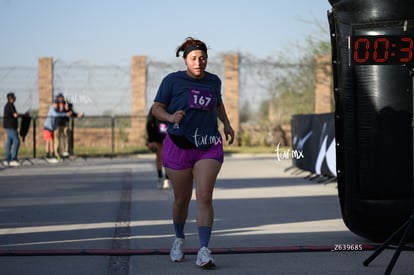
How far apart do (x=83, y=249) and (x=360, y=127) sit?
2.92 meters

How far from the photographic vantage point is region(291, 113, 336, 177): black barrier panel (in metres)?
17.4

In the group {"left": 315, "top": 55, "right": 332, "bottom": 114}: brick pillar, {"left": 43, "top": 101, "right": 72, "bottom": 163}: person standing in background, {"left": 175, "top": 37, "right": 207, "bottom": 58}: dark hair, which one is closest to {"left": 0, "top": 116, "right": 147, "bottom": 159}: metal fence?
{"left": 43, "top": 101, "right": 72, "bottom": 163}: person standing in background

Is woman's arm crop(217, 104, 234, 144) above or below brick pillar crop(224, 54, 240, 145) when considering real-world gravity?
below

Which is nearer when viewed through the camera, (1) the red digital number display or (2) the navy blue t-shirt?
(1) the red digital number display

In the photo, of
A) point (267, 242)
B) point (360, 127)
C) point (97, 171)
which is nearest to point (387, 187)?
point (360, 127)

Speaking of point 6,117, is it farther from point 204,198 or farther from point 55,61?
point 204,198

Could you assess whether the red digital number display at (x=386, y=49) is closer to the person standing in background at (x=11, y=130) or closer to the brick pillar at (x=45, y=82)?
the person standing in background at (x=11, y=130)

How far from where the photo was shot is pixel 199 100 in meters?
8.27

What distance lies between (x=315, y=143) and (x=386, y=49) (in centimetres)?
1102

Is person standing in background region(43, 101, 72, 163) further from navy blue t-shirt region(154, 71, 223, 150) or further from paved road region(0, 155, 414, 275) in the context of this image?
navy blue t-shirt region(154, 71, 223, 150)

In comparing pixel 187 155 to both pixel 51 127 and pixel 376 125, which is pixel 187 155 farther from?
pixel 51 127

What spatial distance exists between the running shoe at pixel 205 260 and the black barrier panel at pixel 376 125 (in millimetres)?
1946

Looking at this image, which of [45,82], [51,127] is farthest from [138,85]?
[51,127]

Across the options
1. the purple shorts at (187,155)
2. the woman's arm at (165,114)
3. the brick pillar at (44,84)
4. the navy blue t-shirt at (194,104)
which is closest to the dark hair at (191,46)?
the navy blue t-shirt at (194,104)
